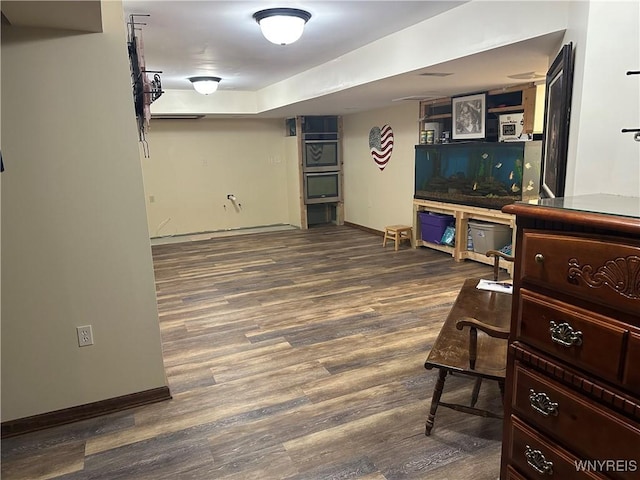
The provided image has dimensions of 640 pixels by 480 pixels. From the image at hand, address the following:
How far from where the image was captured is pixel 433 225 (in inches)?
233

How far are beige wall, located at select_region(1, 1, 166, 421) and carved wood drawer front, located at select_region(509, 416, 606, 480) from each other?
1.98 m

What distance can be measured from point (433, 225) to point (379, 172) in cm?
163

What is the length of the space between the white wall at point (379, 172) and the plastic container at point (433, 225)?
42 centimetres

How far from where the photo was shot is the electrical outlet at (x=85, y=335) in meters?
2.38

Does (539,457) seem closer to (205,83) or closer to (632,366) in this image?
(632,366)

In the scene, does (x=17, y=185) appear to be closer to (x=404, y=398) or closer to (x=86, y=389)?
(x=86, y=389)

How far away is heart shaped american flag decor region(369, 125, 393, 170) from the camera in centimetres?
677

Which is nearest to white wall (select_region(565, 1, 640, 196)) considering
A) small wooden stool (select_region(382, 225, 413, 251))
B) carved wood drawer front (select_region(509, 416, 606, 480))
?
carved wood drawer front (select_region(509, 416, 606, 480))

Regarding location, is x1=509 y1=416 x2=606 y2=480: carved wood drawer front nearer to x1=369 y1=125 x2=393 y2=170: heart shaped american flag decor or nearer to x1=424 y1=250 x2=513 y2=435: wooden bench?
x1=424 y1=250 x2=513 y2=435: wooden bench

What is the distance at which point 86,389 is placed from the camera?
2.45m

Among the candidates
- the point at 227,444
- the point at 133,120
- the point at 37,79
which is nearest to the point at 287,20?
the point at 133,120

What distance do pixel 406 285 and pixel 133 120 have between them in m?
3.24

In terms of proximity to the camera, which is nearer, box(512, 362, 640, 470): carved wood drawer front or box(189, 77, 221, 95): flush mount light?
box(512, 362, 640, 470): carved wood drawer front

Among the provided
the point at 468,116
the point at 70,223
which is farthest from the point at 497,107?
the point at 70,223
